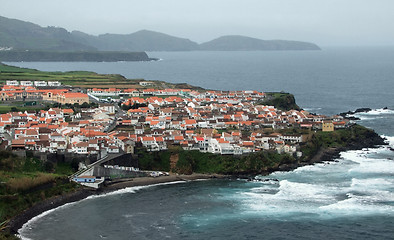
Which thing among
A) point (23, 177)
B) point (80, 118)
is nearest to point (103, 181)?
point (23, 177)

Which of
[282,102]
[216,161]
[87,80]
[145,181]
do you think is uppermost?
[87,80]

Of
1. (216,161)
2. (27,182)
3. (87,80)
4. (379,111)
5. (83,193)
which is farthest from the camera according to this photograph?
(87,80)

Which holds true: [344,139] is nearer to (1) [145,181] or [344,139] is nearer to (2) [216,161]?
(2) [216,161]

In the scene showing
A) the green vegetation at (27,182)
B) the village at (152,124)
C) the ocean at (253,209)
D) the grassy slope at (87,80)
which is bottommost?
the ocean at (253,209)

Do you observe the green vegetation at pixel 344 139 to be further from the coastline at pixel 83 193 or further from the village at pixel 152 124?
the coastline at pixel 83 193

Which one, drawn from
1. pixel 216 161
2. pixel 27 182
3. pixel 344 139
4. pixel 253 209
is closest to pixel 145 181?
pixel 216 161

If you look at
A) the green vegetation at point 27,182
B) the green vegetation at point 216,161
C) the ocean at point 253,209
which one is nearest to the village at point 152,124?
the green vegetation at point 216,161

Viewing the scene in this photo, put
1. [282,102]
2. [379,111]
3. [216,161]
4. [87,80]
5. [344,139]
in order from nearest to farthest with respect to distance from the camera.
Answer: [216,161], [344,139], [282,102], [379,111], [87,80]
